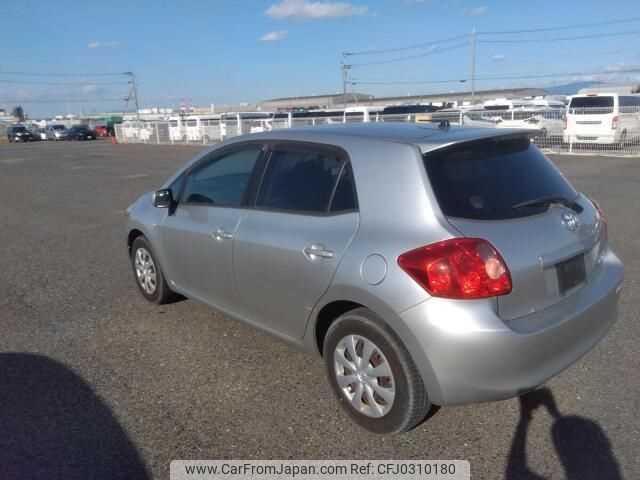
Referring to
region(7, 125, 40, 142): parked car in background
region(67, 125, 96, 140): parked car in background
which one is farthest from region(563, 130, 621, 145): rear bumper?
region(7, 125, 40, 142): parked car in background

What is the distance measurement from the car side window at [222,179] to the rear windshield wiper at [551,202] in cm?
168

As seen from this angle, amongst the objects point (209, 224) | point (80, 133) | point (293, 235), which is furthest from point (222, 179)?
point (80, 133)

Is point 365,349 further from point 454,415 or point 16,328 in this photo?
point 16,328

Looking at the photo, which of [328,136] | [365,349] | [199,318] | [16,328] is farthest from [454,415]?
[16,328]

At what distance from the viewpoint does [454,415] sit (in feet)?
9.88

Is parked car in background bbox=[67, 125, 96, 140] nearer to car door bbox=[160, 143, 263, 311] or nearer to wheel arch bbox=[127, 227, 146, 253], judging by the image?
wheel arch bbox=[127, 227, 146, 253]

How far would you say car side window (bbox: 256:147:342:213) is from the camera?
3043 mm

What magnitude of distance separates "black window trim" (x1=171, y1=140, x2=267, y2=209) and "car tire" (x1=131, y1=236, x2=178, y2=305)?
2.26ft

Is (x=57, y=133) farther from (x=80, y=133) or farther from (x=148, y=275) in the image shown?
(x=148, y=275)

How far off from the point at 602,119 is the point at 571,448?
17.3 m

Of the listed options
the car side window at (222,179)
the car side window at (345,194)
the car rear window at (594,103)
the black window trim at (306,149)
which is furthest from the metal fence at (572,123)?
the car side window at (345,194)

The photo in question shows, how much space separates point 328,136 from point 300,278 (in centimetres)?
85

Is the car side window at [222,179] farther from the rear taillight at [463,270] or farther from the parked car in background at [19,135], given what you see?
the parked car in background at [19,135]

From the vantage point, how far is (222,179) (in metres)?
3.88
